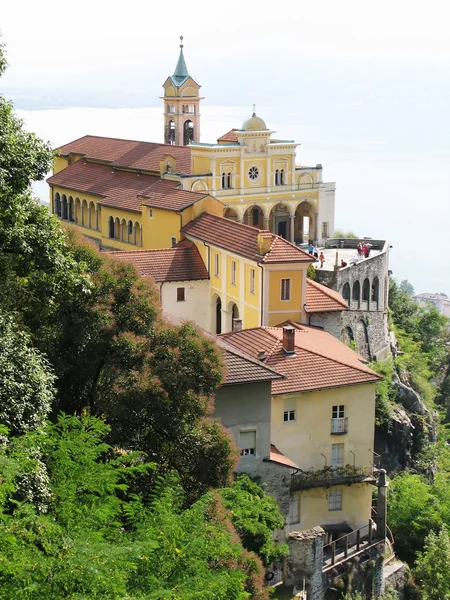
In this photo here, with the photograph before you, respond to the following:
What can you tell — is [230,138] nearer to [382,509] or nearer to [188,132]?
[188,132]

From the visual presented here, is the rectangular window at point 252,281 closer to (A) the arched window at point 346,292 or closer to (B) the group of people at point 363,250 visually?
(A) the arched window at point 346,292

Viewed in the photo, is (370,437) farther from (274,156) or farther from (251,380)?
(274,156)

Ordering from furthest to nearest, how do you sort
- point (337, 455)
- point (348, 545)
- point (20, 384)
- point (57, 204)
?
point (57, 204) → point (337, 455) → point (348, 545) → point (20, 384)

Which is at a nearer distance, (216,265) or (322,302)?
(322,302)

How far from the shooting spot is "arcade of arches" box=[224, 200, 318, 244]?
59.8 metres

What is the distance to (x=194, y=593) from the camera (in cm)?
1503

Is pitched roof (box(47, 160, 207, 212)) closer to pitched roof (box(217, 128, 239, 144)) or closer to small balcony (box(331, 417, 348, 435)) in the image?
pitched roof (box(217, 128, 239, 144))

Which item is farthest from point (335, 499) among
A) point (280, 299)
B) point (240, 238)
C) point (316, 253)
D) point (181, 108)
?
point (181, 108)

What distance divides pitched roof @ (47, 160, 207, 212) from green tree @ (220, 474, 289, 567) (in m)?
26.2

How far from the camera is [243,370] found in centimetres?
2662

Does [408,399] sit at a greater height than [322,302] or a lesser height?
lesser

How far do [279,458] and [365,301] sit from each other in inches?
1077

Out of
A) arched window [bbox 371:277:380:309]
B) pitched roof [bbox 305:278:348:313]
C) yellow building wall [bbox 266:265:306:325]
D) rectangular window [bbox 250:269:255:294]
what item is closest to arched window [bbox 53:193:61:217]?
arched window [bbox 371:277:380:309]

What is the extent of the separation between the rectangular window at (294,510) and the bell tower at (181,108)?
46.0 meters
